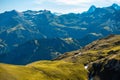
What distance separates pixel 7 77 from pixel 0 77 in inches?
299

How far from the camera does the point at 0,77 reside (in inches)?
7490

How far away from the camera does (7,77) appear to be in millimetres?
197000
